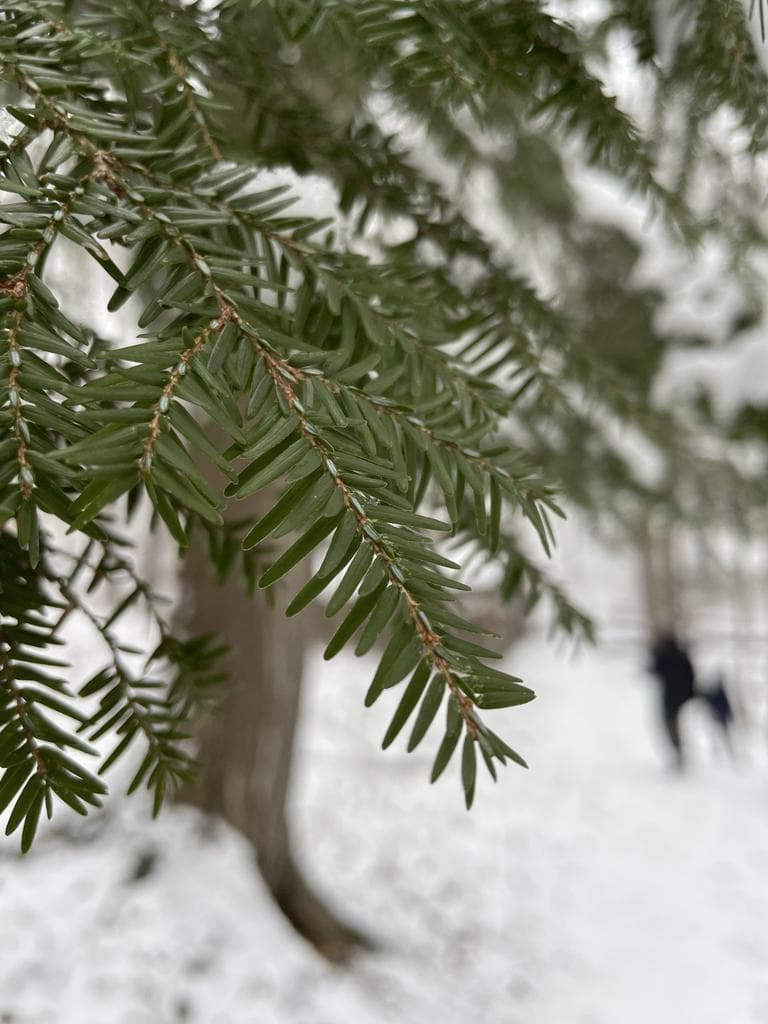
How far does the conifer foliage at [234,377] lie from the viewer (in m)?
0.47

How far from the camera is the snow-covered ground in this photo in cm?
222

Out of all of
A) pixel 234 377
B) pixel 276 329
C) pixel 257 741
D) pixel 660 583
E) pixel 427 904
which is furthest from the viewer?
pixel 660 583

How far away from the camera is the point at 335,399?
1.78 ft

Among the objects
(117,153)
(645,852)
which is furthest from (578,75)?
(645,852)

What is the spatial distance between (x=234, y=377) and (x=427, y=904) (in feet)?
13.1

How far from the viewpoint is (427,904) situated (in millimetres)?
3938

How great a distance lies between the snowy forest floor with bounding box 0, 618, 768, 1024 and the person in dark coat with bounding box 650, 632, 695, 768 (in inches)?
13.8

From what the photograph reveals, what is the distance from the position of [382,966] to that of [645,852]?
7.65 feet

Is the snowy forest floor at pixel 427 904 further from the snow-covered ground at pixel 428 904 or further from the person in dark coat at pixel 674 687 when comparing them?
the person in dark coat at pixel 674 687

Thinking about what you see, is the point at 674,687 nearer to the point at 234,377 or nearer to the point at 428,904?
the point at 428,904

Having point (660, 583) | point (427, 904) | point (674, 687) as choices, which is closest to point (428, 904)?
point (427, 904)

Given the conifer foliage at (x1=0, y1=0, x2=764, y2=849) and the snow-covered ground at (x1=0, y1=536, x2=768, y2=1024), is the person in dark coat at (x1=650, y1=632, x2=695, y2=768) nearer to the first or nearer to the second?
the snow-covered ground at (x1=0, y1=536, x2=768, y2=1024)

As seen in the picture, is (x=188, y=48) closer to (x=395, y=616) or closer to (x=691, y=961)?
(x=395, y=616)

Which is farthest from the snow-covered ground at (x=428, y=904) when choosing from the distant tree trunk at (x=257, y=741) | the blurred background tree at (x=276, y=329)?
the blurred background tree at (x=276, y=329)
